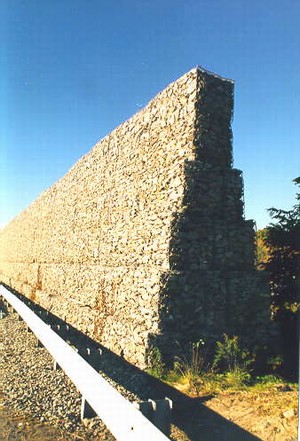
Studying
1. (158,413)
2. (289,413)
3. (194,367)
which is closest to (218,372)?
(194,367)

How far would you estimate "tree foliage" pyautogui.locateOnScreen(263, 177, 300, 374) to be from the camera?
944cm

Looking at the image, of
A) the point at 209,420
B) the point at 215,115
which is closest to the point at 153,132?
the point at 215,115

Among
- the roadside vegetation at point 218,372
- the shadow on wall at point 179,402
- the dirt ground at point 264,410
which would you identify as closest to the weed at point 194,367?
the roadside vegetation at point 218,372

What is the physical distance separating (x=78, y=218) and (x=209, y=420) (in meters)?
11.1

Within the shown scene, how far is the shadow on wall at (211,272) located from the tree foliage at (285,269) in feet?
3.12

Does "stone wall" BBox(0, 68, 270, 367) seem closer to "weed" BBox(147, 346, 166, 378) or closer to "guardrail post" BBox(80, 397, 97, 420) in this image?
"weed" BBox(147, 346, 166, 378)

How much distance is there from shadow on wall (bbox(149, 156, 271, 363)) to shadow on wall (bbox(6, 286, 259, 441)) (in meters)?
0.98

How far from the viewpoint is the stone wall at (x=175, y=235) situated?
830cm

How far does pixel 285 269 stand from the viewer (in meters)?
9.60

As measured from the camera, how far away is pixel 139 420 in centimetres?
309

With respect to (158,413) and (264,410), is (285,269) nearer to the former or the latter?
(264,410)

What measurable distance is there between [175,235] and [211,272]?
112 cm

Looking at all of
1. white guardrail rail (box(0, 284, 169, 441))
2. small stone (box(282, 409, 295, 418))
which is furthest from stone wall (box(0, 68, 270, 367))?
small stone (box(282, 409, 295, 418))

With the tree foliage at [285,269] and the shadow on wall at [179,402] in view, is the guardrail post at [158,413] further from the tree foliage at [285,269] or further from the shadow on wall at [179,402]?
the tree foliage at [285,269]
